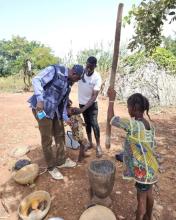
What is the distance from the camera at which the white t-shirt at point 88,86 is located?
15.0 ft

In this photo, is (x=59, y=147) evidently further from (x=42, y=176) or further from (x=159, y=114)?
(x=159, y=114)

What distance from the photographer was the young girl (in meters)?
2.73

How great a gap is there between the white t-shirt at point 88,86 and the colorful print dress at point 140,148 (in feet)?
5.98

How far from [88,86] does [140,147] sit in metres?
2.06

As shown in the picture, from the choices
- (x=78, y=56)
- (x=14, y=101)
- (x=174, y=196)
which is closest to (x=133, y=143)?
(x=174, y=196)

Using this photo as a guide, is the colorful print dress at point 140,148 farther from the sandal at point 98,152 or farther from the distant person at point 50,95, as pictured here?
the sandal at point 98,152

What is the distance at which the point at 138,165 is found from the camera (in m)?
2.85

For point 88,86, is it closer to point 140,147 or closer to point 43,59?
point 140,147

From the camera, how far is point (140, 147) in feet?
9.20

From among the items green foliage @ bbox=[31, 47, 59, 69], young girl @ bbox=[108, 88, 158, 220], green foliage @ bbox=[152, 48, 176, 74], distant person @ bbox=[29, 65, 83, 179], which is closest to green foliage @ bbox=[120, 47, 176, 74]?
green foliage @ bbox=[152, 48, 176, 74]

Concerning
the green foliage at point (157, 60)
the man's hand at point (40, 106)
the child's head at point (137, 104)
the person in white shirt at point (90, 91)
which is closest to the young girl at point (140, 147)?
the child's head at point (137, 104)

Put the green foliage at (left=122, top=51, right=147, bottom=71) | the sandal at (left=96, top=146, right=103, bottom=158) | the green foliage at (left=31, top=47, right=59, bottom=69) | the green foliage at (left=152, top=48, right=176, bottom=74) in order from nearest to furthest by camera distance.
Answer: the sandal at (left=96, top=146, right=103, bottom=158) < the green foliage at (left=152, top=48, right=176, bottom=74) < the green foliage at (left=122, top=51, right=147, bottom=71) < the green foliage at (left=31, top=47, right=59, bottom=69)

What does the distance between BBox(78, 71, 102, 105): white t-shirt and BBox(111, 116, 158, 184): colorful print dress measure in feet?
5.98

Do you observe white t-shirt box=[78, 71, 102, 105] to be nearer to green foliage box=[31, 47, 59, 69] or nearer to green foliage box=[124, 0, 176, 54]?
green foliage box=[124, 0, 176, 54]
